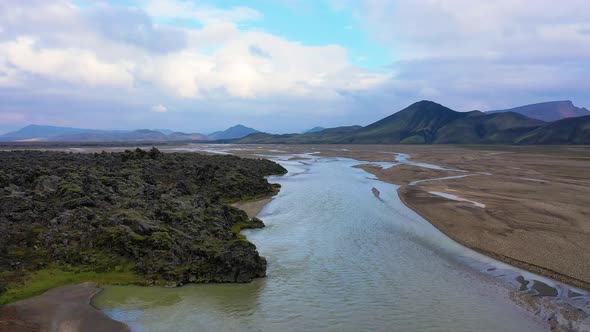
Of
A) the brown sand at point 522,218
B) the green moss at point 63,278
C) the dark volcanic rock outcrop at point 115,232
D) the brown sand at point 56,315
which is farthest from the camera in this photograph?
the brown sand at point 522,218

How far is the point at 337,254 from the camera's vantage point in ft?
93.2

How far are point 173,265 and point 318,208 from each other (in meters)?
23.5

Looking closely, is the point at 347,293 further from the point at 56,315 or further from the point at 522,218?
the point at 522,218

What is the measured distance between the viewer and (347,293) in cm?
2167

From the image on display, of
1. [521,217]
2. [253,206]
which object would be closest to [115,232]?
[253,206]

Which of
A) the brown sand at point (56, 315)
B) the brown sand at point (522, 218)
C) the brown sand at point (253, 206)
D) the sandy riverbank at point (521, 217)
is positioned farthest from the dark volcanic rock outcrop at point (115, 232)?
the brown sand at point (522, 218)

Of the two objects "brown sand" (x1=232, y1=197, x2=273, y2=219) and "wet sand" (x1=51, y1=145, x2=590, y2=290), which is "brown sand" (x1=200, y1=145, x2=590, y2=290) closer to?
"wet sand" (x1=51, y1=145, x2=590, y2=290)

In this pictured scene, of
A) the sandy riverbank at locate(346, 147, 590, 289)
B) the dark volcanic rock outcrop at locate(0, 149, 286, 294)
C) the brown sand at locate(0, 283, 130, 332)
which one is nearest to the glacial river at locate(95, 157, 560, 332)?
the brown sand at locate(0, 283, 130, 332)

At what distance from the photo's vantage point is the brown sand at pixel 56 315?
1715 centimetres

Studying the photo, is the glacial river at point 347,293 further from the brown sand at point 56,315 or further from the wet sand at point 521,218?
the wet sand at point 521,218

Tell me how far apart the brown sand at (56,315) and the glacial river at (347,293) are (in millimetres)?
760

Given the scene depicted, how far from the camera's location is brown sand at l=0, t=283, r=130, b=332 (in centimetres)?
1715

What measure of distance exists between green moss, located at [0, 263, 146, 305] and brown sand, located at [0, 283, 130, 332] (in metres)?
0.71

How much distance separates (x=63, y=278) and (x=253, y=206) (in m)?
25.9
